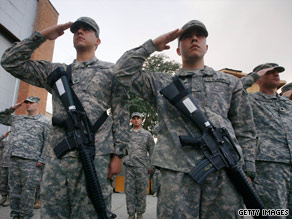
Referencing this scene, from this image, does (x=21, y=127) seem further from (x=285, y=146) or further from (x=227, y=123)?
(x=285, y=146)

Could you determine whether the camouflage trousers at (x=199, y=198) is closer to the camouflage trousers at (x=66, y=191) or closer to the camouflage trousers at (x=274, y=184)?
the camouflage trousers at (x=66, y=191)

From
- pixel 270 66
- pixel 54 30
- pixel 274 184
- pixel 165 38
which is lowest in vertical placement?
pixel 274 184

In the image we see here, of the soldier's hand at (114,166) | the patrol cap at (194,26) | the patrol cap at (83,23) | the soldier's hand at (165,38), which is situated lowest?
the soldier's hand at (114,166)

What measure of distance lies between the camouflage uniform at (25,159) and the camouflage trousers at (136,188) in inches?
75.6

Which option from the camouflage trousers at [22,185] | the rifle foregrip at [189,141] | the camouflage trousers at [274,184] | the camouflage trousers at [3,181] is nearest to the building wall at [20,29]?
the camouflage trousers at [3,181]

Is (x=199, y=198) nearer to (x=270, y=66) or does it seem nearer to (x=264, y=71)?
(x=264, y=71)

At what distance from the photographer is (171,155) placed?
1.86 m

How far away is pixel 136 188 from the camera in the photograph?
5.42 m

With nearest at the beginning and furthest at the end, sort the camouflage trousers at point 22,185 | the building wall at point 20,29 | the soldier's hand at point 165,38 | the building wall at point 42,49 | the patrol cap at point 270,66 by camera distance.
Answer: the soldier's hand at point 165,38 → the patrol cap at point 270,66 → the camouflage trousers at point 22,185 → the building wall at point 20,29 → the building wall at point 42,49

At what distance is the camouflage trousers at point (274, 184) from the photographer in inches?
110

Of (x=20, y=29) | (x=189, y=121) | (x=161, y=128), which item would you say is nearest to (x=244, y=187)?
(x=189, y=121)

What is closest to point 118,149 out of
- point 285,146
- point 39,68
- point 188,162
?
point 188,162

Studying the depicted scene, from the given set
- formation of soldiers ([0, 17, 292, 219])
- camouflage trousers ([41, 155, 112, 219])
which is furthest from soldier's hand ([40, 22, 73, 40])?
camouflage trousers ([41, 155, 112, 219])

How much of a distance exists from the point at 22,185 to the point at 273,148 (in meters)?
4.32
